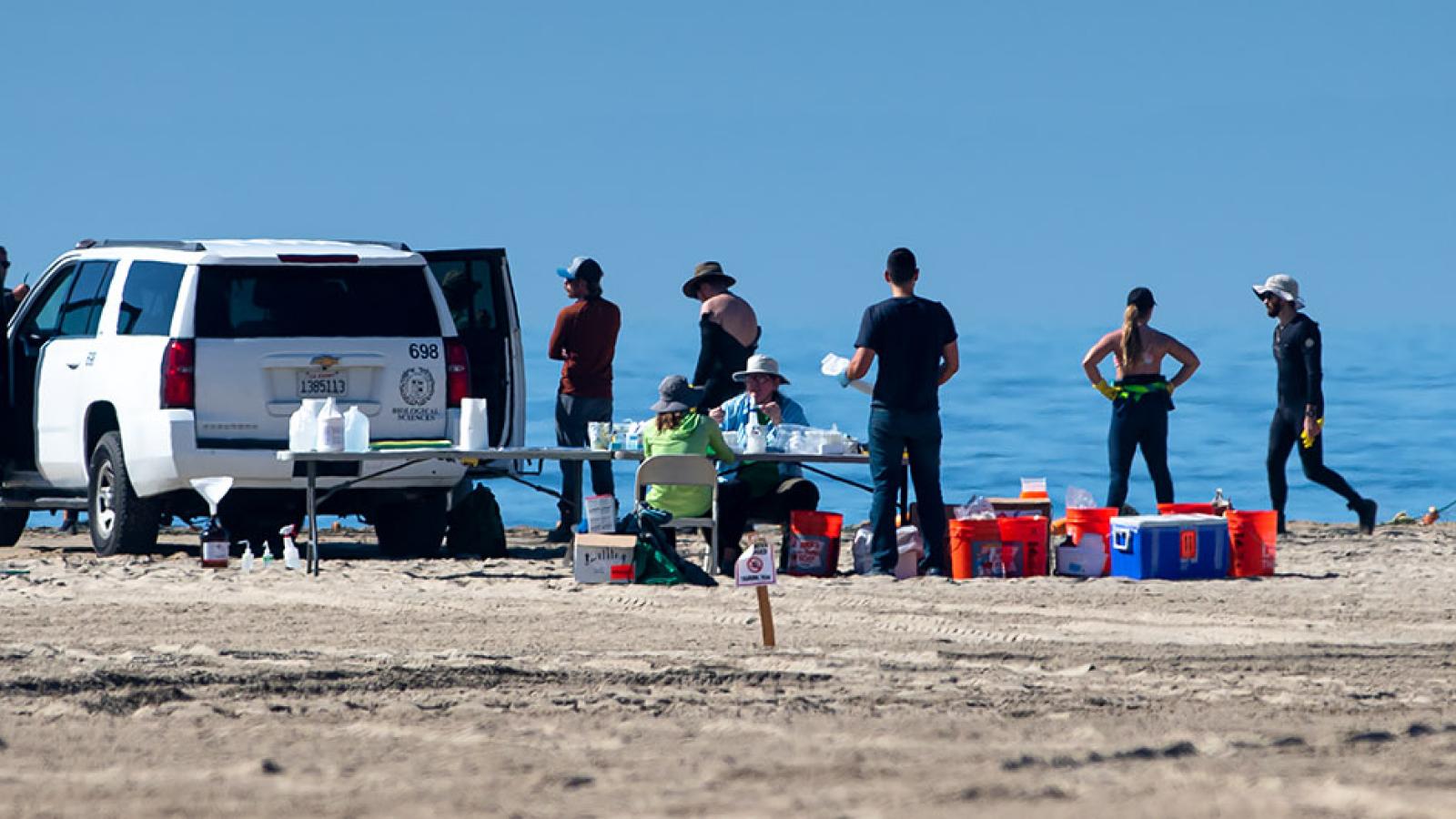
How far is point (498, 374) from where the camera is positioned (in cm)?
1457

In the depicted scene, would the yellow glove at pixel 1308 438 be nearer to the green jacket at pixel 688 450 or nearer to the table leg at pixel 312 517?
the green jacket at pixel 688 450

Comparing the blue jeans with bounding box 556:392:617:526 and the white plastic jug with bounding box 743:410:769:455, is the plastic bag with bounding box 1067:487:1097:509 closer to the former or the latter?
the white plastic jug with bounding box 743:410:769:455

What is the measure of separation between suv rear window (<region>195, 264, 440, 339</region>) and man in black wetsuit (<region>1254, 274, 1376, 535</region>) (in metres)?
5.15

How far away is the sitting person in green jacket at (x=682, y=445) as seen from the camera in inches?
494

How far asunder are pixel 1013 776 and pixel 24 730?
9.95ft

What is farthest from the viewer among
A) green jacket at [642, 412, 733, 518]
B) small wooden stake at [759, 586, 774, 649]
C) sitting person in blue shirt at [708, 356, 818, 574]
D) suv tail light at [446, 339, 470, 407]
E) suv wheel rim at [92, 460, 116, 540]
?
suv wheel rim at [92, 460, 116, 540]

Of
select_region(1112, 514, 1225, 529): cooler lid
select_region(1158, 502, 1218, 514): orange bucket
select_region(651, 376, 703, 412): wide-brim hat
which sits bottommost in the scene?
select_region(1112, 514, 1225, 529): cooler lid

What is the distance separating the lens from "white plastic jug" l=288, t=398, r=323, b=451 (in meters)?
12.6

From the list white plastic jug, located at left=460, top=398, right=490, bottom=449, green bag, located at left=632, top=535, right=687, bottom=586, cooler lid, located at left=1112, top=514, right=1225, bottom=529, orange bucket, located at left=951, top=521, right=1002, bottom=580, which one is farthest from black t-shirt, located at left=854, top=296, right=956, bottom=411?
white plastic jug, located at left=460, top=398, right=490, bottom=449

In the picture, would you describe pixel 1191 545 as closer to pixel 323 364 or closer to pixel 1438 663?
pixel 1438 663

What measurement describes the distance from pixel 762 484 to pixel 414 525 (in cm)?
223

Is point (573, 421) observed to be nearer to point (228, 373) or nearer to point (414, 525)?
point (414, 525)

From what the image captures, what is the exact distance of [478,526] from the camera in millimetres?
14141

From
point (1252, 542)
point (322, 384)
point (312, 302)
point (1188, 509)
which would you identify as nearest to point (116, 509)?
point (322, 384)
